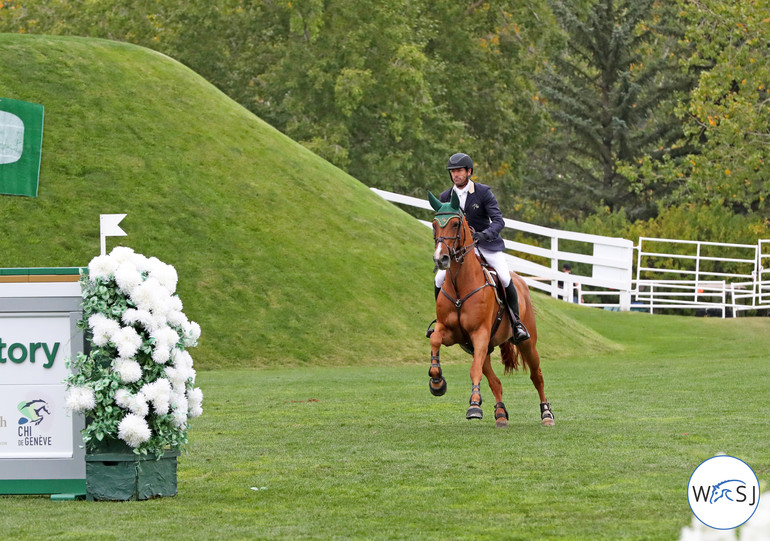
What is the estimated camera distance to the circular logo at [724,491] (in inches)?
199

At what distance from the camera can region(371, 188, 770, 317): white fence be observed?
38.9 metres

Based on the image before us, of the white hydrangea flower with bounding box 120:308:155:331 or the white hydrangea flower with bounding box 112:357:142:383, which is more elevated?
the white hydrangea flower with bounding box 120:308:155:331

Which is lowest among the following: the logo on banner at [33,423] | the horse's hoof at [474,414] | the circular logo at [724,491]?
the horse's hoof at [474,414]

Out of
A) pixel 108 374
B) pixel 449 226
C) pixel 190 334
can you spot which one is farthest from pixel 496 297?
pixel 108 374

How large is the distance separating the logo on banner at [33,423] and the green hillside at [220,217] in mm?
17012

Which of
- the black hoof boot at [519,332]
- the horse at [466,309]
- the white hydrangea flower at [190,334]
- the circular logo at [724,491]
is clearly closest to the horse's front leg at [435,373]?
the horse at [466,309]

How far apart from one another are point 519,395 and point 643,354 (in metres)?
11.6

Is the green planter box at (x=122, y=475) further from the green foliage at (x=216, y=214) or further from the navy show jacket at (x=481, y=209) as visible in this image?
the green foliage at (x=216, y=214)

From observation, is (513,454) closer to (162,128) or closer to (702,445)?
(702,445)

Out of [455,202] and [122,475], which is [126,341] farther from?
[455,202]

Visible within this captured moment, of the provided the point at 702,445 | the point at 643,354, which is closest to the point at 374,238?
the point at 643,354

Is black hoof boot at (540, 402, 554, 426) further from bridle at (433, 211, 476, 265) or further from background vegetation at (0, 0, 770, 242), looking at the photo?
background vegetation at (0, 0, 770, 242)

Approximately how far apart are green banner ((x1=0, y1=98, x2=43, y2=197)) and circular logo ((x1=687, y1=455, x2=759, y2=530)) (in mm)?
7156

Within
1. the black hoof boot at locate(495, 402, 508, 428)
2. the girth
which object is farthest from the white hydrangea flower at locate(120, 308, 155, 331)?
the black hoof boot at locate(495, 402, 508, 428)
